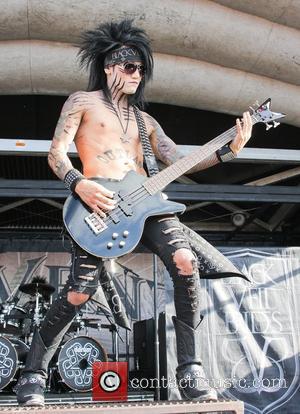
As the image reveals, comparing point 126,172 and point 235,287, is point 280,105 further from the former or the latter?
point 126,172

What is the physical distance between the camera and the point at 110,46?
120 inches

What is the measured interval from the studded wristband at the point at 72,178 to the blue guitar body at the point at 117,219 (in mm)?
58

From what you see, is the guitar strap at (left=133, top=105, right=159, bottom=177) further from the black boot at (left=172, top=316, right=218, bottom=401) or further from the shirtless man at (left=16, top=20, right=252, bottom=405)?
the black boot at (left=172, top=316, right=218, bottom=401)

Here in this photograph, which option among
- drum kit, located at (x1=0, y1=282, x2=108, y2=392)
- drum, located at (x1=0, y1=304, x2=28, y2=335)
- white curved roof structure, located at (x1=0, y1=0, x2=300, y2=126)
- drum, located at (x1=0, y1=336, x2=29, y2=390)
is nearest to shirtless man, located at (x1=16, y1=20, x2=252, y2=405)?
white curved roof structure, located at (x1=0, y1=0, x2=300, y2=126)

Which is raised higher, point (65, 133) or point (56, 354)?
point (56, 354)

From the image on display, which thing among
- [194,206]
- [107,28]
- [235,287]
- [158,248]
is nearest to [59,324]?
[158,248]

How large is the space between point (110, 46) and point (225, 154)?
884 mm

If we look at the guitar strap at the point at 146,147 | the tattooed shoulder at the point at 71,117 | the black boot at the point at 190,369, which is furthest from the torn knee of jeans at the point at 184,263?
the tattooed shoulder at the point at 71,117

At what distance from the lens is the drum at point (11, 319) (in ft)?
23.9

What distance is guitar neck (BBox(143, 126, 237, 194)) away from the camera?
2.82 m

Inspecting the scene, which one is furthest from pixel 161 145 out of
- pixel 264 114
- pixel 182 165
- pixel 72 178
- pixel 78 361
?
pixel 78 361

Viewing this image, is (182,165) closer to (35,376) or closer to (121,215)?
(121,215)

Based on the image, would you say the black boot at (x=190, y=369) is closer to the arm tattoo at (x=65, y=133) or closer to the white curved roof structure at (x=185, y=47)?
the arm tattoo at (x=65, y=133)

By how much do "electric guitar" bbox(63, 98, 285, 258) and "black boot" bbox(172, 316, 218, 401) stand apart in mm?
506
